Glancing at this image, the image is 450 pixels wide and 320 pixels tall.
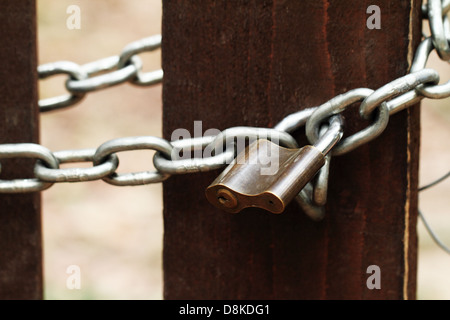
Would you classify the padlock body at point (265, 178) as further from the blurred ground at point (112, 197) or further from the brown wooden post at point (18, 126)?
the blurred ground at point (112, 197)

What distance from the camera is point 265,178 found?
2.53ft

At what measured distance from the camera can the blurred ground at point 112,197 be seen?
2.54 m

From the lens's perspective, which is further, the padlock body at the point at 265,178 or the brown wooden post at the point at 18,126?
the brown wooden post at the point at 18,126

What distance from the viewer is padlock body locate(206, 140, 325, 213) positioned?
74 centimetres

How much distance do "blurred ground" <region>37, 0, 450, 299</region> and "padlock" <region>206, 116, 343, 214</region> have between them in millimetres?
1760

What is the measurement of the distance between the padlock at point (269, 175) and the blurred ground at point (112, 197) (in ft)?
5.77
